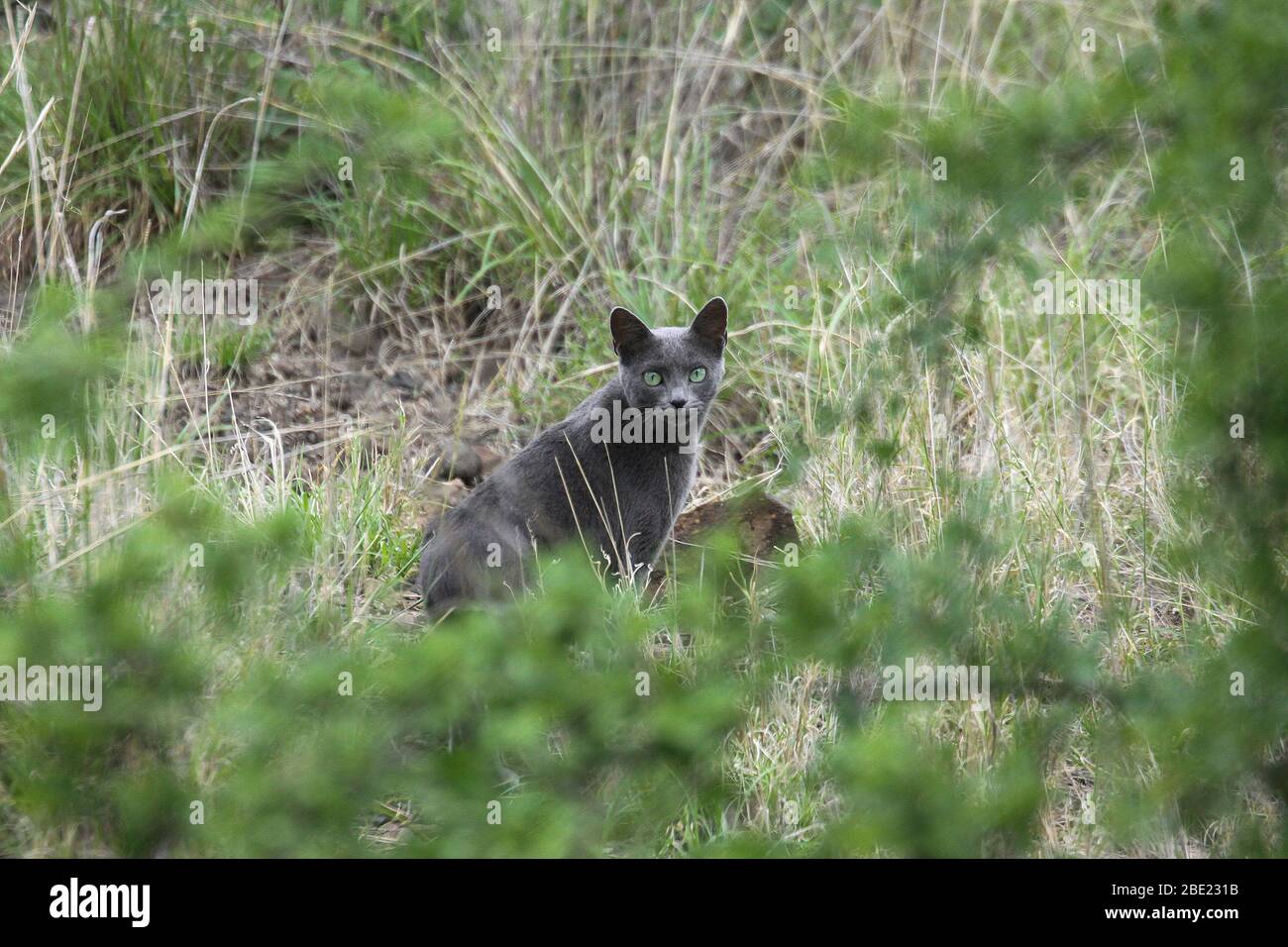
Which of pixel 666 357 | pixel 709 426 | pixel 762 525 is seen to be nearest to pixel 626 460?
pixel 666 357

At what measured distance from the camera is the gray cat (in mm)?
4680

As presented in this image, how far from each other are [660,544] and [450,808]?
3083 millimetres

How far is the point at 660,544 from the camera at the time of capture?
493cm

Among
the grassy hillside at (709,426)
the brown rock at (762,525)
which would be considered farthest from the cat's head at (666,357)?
the grassy hillside at (709,426)

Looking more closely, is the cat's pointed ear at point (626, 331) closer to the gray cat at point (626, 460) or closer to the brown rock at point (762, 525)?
the gray cat at point (626, 460)

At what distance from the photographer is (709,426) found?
597 cm

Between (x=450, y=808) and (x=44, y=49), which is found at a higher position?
(x=44, y=49)

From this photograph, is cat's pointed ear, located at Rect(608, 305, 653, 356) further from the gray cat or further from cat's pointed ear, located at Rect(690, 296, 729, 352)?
cat's pointed ear, located at Rect(690, 296, 729, 352)

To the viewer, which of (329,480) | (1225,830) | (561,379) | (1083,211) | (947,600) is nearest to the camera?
(947,600)

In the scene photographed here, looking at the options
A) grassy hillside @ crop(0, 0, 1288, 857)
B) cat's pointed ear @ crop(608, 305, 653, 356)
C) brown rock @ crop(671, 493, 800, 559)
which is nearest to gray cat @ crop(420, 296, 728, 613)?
cat's pointed ear @ crop(608, 305, 653, 356)

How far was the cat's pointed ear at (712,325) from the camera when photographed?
4863 millimetres

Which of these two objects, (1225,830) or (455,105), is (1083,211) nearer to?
(455,105)
